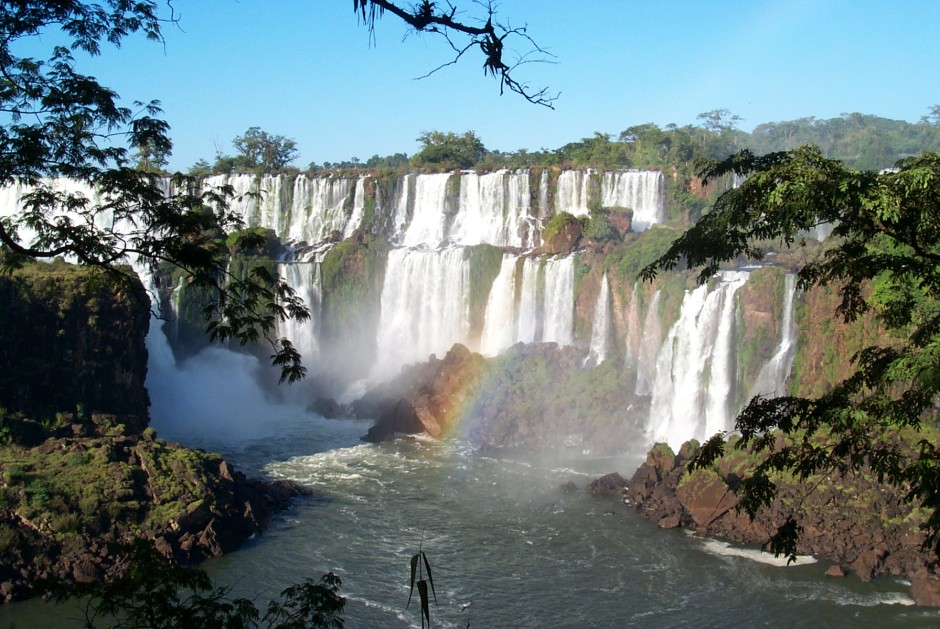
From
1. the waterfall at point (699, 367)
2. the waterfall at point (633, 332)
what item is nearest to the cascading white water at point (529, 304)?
the waterfall at point (633, 332)

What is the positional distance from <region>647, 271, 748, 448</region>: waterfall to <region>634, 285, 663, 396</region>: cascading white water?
80cm

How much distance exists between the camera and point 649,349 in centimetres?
2619

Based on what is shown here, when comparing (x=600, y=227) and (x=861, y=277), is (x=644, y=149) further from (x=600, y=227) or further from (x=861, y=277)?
(x=861, y=277)

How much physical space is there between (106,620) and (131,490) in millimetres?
3890

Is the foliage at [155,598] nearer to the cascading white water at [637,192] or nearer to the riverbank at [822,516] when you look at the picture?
the riverbank at [822,516]

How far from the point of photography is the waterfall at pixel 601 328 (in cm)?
2772

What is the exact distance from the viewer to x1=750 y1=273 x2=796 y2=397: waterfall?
72.2ft

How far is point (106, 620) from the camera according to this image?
13711mm

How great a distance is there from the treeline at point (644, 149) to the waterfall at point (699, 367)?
8255mm

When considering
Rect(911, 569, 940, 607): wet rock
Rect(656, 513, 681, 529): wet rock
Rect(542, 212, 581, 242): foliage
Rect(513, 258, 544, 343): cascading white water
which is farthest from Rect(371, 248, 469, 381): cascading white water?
Rect(911, 569, 940, 607): wet rock

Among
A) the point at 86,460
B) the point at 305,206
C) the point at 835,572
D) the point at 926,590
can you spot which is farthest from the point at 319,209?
the point at 926,590

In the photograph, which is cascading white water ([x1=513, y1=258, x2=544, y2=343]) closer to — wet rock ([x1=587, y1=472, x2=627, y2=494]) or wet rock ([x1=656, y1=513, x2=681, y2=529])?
wet rock ([x1=587, y1=472, x2=627, y2=494])

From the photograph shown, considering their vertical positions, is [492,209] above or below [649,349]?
above

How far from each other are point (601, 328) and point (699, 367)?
15.6 ft
